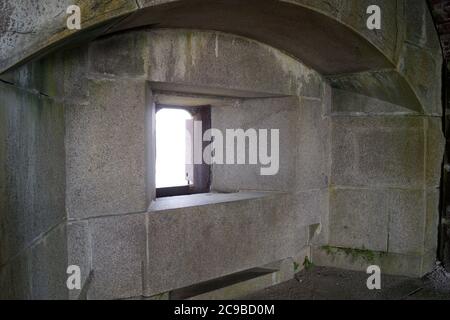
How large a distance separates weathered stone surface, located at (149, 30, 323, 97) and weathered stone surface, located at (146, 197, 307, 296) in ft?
3.10

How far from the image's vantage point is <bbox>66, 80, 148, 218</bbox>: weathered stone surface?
254 cm

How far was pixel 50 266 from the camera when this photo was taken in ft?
6.81

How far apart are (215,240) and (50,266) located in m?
1.44

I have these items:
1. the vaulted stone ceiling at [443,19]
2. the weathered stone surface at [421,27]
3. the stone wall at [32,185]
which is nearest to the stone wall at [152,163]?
the stone wall at [32,185]

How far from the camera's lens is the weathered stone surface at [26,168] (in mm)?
1578

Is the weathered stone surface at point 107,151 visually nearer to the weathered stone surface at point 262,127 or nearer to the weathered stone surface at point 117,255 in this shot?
the weathered stone surface at point 117,255

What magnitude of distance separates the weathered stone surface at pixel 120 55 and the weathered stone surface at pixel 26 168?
0.48 meters

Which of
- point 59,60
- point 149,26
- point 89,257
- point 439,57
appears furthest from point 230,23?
point 439,57

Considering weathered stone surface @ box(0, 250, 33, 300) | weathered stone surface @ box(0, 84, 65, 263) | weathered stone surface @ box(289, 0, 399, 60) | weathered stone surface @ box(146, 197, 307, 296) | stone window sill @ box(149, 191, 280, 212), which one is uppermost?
weathered stone surface @ box(289, 0, 399, 60)

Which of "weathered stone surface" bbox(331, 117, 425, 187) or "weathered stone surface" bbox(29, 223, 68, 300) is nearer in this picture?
"weathered stone surface" bbox(29, 223, 68, 300)

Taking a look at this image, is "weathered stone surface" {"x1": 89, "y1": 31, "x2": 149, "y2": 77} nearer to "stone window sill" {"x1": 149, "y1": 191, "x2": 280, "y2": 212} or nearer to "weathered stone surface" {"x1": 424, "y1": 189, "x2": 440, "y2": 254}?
"stone window sill" {"x1": 149, "y1": 191, "x2": 280, "y2": 212}

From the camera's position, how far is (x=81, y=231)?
2.56 meters

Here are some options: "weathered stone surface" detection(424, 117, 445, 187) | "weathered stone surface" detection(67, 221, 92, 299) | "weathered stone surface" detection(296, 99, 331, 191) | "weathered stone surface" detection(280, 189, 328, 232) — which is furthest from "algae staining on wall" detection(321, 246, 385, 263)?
"weathered stone surface" detection(67, 221, 92, 299)

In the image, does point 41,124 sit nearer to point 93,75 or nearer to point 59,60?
point 59,60
